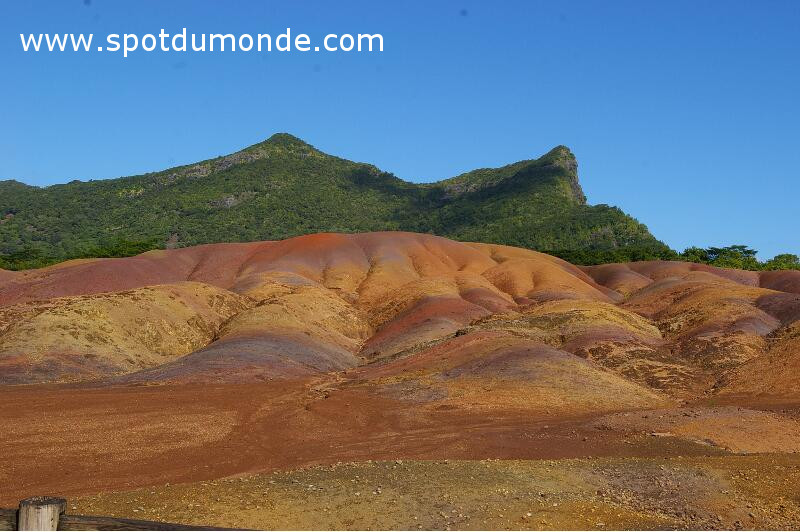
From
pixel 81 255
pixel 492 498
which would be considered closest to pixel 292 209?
pixel 81 255

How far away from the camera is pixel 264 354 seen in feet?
158

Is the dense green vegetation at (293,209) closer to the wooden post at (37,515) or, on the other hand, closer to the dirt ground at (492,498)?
the dirt ground at (492,498)

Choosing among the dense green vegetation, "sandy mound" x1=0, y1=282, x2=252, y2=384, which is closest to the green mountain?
the dense green vegetation

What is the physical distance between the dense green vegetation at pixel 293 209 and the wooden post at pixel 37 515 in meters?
113

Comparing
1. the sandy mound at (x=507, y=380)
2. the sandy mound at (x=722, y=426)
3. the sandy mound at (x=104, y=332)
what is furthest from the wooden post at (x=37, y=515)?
the sandy mound at (x=104, y=332)

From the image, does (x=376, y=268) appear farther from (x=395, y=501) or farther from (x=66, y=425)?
(x=395, y=501)

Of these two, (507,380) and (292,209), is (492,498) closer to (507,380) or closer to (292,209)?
(507,380)

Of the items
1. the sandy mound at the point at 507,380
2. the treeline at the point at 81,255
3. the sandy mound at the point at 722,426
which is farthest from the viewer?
the treeline at the point at 81,255

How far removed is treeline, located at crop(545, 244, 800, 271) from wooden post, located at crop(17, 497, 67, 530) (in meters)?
116

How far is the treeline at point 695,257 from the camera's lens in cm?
12169

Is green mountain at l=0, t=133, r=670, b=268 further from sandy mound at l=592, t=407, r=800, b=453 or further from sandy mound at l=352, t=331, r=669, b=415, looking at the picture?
sandy mound at l=592, t=407, r=800, b=453

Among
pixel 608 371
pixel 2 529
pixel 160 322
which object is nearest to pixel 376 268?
pixel 160 322

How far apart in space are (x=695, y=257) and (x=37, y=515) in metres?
135

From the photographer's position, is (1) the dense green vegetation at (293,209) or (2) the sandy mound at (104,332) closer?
(2) the sandy mound at (104,332)
